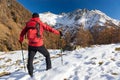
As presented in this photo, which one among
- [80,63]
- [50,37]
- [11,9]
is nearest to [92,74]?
[80,63]

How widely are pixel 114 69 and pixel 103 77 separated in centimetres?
150

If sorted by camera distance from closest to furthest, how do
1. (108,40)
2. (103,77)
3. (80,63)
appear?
(103,77)
(80,63)
(108,40)

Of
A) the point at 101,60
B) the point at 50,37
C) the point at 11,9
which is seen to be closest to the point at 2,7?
the point at 11,9

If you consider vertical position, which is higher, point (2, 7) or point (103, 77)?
point (2, 7)

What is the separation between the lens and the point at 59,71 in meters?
13.9

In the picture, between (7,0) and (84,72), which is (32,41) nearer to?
(84,72)

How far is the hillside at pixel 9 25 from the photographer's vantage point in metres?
65.8

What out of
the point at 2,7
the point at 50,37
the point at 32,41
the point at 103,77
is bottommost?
the point at 103,77

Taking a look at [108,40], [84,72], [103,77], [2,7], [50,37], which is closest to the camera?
[103,77]

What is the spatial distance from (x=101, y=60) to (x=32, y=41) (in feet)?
17.6

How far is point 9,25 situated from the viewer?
8475 centimetres

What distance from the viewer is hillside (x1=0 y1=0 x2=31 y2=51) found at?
6575 cm

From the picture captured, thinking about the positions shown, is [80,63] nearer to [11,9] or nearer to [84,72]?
[84,72]

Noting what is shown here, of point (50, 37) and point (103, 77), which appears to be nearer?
point (103, 77)
